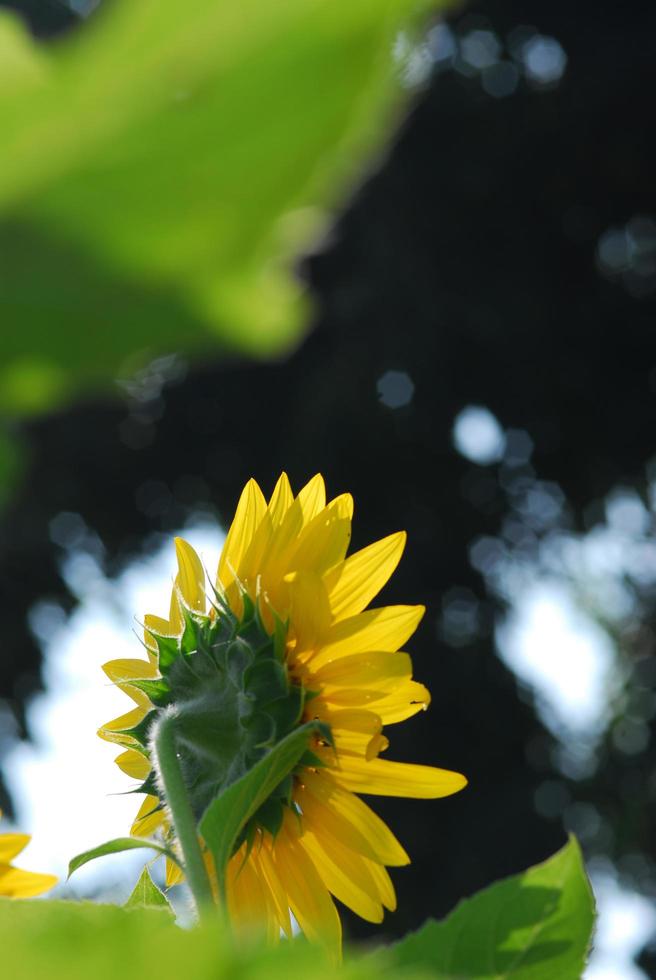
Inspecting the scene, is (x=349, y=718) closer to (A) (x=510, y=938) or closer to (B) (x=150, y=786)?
(B) (x=150, y=786)

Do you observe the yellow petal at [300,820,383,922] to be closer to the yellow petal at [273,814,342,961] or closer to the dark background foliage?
the yellow petal at [273,814,342,961]

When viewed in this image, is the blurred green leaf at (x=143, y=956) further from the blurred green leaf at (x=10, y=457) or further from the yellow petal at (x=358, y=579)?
Result: the yellow petal at (x=358, y=579)

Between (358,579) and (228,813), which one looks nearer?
(228,813)

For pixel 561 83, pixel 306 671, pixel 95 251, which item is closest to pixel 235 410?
pixel 561 83

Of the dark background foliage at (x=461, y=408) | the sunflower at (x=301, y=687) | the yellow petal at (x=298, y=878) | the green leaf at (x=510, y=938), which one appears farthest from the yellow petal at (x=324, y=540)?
the dark background foliage at (x=461, y=408)

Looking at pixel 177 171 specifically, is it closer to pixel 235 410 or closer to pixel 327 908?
pixel 327 908

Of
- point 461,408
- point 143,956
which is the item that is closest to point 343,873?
point 143,956

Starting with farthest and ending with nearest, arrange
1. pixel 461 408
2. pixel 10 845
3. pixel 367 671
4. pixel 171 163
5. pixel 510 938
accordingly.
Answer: pixel 461 408 < pixel 367 671 < pixel 10 845 < pixel 510 938 < pixel 171 163
